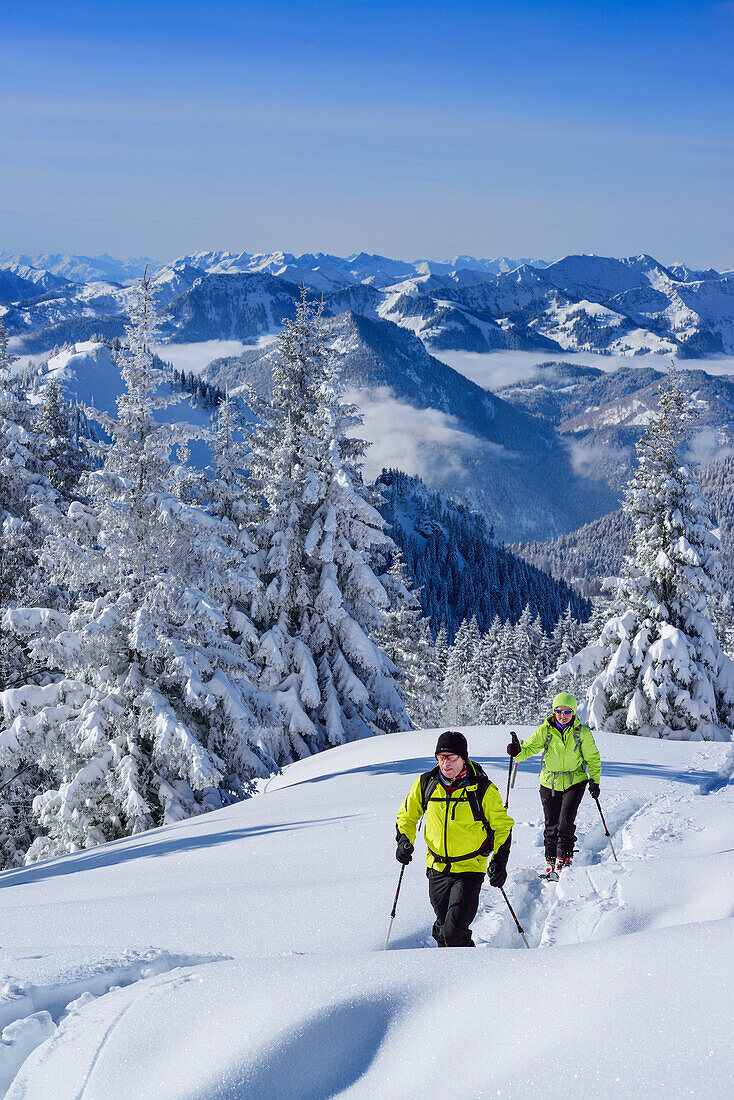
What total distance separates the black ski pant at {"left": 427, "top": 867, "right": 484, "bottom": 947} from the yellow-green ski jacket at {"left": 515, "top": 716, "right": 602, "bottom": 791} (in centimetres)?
274

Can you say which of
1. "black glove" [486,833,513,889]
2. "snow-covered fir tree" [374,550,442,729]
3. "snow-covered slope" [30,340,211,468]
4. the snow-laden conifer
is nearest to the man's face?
"black glove" [486,833,513,889]

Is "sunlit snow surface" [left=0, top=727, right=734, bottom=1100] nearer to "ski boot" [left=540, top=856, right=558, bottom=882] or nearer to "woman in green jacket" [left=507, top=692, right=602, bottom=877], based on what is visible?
"ski boot" [left=540, top=856, right=558, bottom=882]

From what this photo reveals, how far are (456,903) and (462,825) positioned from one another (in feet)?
1.93

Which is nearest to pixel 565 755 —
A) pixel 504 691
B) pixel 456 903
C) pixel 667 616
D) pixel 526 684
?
pixel 456 903

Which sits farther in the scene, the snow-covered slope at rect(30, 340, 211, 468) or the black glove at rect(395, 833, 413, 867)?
the snow-covered slope at rect(30, 340, 211, 468)

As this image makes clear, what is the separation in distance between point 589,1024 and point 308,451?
17.1 metres

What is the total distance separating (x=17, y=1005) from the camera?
14.4 feet

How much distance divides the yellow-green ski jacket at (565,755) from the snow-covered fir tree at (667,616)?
37.8ft

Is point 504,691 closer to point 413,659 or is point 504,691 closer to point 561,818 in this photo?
point 413,659

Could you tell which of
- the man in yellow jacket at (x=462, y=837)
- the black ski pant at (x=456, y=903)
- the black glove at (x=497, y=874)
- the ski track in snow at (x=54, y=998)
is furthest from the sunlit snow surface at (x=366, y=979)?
the black glove at (x=497, y=874)

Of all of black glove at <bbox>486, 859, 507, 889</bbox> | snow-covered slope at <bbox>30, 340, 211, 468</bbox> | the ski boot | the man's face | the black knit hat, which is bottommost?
the ski boot

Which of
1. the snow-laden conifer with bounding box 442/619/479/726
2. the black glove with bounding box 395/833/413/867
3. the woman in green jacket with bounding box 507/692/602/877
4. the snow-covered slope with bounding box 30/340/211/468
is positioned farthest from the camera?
the snow-covered slope with bounding box 30/340/211/468

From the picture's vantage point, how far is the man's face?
17.2 feet

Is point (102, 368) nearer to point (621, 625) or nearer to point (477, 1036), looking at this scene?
point (621, 625)
